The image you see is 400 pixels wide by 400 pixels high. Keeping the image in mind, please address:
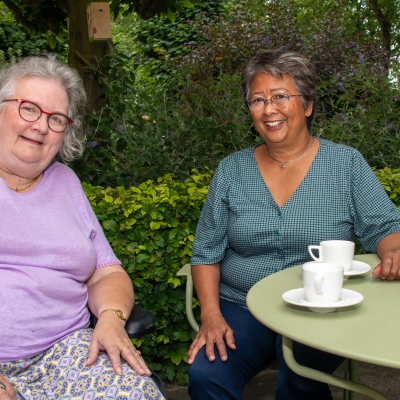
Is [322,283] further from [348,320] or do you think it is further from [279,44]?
[279,44]

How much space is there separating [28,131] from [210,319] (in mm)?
993

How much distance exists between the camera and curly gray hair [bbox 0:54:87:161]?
7.04 ft

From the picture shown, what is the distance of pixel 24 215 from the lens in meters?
2.07

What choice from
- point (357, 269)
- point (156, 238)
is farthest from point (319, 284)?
point (156, 238)

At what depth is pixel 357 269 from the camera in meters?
1.90

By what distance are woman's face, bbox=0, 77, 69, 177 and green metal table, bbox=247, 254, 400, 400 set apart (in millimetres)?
959

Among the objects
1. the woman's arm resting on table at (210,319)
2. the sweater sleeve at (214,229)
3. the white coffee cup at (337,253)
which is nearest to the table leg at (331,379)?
the white coffee cup at (337,253)

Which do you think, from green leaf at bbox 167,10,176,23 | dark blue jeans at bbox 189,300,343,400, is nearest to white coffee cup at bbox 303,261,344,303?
dark blue jeans at bbox 189,300,343,400

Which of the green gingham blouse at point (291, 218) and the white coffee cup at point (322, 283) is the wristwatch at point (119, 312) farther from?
the white coffee cup at point (322, 283)

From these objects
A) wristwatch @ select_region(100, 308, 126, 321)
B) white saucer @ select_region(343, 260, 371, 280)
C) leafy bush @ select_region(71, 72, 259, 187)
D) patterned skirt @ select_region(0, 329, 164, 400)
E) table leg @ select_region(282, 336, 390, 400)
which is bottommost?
patterned skirt @ select_region(0, 329, 164, 400)

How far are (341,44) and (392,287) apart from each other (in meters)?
7.57

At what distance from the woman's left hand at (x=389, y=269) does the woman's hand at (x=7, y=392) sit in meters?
1.20

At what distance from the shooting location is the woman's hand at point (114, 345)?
6.15 ft

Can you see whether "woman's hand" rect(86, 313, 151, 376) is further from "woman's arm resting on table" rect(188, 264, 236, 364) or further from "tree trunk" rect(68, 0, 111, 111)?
"tree trunk" rect(68, 0, 111, 111)
